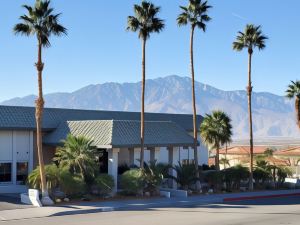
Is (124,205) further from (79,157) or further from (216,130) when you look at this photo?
(216,130)

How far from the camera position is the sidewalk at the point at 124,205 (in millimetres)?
27389

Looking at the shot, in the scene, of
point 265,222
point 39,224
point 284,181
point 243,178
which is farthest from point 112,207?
point 284,181

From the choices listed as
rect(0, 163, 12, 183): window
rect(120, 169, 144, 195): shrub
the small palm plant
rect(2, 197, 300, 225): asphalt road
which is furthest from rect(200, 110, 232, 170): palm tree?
rect(0, 163, 12, 183): window

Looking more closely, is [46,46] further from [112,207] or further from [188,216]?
[188,216]

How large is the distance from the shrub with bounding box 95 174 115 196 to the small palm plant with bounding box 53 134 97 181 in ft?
2.00

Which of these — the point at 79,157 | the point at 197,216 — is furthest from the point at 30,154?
the point at 197,216

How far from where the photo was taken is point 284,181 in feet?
154

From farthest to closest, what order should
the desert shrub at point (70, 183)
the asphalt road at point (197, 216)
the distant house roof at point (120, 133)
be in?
the distant house roof at point (120, 133), the desert shrub at point (70, 183), the asphalt road at point (197, 216)

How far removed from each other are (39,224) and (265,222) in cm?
986

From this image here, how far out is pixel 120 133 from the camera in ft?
127

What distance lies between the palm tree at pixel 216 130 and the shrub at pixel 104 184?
1547 centimetres

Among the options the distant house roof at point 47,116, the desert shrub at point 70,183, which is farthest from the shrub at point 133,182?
the distant house roof at point 47,116

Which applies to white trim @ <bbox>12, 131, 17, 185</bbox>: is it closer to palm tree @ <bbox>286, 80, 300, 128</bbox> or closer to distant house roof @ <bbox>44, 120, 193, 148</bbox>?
distant house roof @ <bbox>44, 120, 193, 148</bbox>

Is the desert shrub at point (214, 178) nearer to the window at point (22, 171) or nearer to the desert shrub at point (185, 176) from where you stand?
the desert shrub at point (185, 176)
